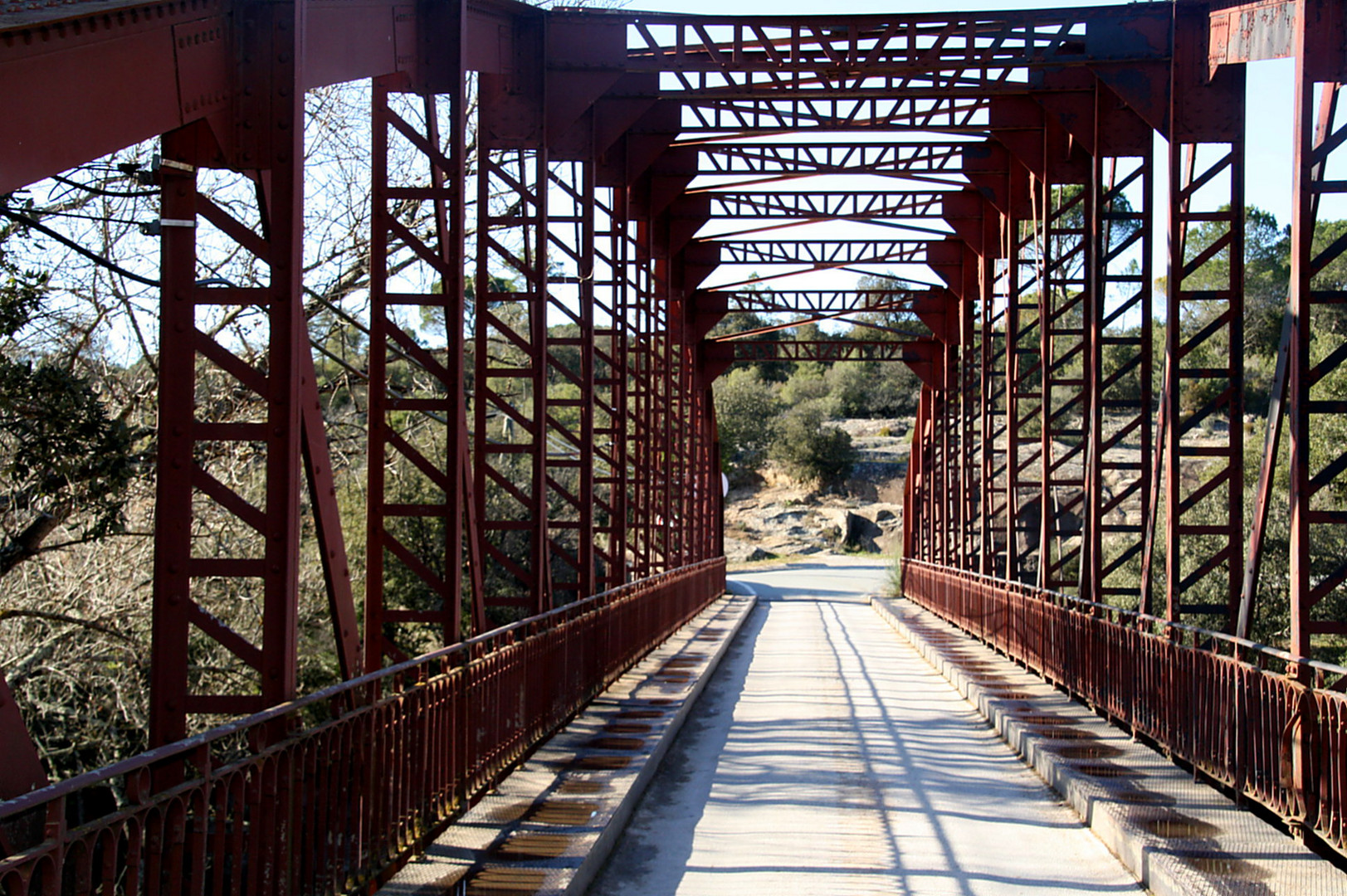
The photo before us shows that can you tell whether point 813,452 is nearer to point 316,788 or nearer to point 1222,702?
point 1222,702

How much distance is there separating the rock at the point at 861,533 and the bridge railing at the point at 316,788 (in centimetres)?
5685

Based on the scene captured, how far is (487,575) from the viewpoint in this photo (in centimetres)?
2902

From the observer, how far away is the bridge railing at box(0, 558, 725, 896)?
3846mm

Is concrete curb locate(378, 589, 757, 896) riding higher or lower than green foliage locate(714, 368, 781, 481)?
lower

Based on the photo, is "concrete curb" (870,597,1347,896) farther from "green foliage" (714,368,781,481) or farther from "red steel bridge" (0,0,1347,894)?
"green foliage" (714,368,781,481)

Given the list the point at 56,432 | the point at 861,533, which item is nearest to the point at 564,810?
the point at 56,432

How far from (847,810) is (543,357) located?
5987mm

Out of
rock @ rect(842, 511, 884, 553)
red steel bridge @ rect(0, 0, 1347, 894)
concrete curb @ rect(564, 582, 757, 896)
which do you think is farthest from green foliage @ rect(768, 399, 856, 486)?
concrete curb @ rect(564, 582, 757, 896)

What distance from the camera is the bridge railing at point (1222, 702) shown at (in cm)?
707

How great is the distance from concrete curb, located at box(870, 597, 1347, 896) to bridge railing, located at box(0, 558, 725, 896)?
3.92 meters

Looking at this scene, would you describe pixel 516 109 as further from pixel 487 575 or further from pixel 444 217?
pixel 487 575

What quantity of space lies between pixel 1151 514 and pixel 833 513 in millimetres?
56812

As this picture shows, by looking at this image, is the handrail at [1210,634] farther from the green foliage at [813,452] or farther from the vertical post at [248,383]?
the green foliage at [813,452]

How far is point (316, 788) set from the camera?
5566mm
